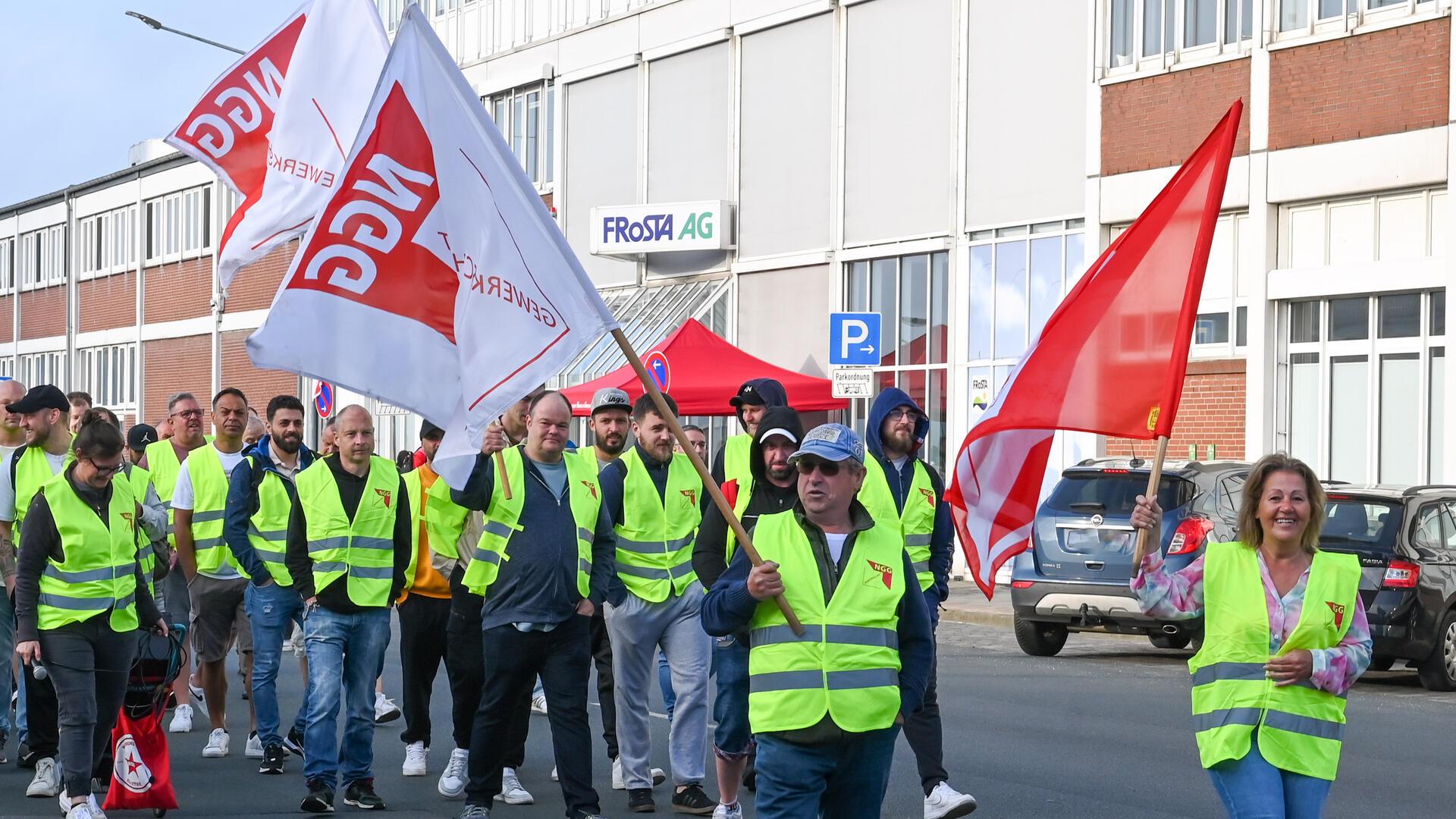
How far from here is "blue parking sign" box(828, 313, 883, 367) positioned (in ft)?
70.1

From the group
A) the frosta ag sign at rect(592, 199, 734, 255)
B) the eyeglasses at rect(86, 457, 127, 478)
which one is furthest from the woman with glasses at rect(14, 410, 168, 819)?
the frosta ag sign at rect(592, 199, 734, 255)

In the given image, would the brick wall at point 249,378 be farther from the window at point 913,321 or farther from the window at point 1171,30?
the window at point 1171,30

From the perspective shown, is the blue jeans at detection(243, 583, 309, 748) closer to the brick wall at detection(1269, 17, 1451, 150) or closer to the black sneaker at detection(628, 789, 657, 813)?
the black sneaker at detection(628, 789, 657, 813)

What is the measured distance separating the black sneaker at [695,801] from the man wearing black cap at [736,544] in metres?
0.09

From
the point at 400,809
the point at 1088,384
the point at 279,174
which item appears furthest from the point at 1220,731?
the point at 279,174

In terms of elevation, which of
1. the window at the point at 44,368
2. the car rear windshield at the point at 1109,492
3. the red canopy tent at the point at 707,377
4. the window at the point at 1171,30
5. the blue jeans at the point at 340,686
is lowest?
the blue jeans at the point at 340,686

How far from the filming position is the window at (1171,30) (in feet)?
75.8

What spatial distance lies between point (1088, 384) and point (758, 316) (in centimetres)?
2320

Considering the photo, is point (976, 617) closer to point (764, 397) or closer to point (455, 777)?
point (455, 777)

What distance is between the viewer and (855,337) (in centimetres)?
2134

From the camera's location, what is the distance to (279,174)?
35.4 ft

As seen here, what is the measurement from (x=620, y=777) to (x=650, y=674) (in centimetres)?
92

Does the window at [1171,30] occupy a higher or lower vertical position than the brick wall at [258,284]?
higher

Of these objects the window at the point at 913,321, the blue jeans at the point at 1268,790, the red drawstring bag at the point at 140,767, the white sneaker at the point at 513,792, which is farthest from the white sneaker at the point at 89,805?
the window at the point at 913,321
